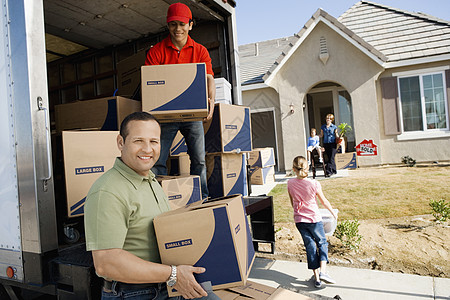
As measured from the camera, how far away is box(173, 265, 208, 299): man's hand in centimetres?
145

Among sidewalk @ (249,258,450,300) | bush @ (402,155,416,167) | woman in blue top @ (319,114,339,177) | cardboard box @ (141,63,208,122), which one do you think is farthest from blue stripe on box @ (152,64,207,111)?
bush @ (402,155,416,167)

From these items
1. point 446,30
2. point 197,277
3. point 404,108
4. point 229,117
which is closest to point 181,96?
point 229,117

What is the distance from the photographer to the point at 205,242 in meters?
1.53

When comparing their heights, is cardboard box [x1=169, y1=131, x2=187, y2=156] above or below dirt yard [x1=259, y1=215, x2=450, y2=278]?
above

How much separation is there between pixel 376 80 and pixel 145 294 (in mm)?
10538

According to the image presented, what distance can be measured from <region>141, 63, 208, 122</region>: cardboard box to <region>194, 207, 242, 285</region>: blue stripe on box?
4.18 feet

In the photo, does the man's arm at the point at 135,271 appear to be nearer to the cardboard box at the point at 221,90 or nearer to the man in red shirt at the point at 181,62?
the man in red shirt at the point at 181,62

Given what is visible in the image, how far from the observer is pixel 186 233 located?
151 cm

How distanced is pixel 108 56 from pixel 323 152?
668 centimetres

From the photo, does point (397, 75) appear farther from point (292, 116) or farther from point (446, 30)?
point (292, 116)

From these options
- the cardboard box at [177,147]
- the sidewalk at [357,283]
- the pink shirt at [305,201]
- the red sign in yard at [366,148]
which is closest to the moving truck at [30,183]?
the cardboard box at [177,147]

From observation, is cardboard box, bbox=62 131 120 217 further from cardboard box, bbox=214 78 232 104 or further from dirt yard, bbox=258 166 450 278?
dirt yard, bbox=258 166 450 278

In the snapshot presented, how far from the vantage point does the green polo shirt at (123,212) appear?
1.31 meters

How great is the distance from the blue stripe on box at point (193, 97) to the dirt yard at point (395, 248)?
7.31 ft
